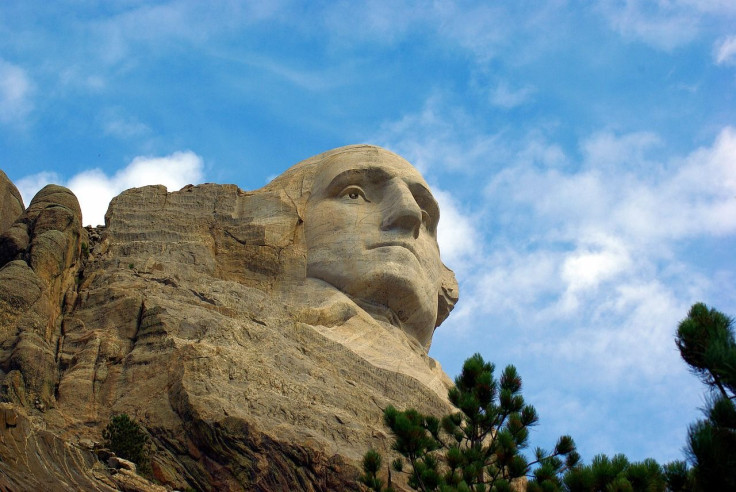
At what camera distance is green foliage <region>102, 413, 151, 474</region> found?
48.1ft

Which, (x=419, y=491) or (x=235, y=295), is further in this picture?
(x=235, y=295)

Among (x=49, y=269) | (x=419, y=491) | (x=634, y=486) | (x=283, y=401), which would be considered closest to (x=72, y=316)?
(x=49, y=269)

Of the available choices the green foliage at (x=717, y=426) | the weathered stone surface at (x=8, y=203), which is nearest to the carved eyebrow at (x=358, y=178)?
the weathered stone surface at (x=8, y=203)

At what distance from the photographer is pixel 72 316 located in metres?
17.4

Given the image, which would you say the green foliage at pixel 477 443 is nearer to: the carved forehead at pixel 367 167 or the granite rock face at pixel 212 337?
the granite rock face at pixel 212 337

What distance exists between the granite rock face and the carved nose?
0.03 metres

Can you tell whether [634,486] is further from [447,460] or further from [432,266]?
[432,266]

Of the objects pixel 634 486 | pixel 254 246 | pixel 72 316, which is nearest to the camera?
pixel 634 486

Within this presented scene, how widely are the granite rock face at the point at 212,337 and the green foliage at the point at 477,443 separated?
81 centimetres

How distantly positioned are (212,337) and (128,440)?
7.23 ft

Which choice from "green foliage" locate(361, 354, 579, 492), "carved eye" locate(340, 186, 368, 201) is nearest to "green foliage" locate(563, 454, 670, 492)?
"green foliage" locate(361, 354, 579, 492)

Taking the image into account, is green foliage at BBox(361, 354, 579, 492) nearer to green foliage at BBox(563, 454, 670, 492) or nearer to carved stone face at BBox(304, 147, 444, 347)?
green foliage at BBox(563, 454, 670, 492)

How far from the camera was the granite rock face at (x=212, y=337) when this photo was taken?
48.4 feet

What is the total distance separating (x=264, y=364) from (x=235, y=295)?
1959 millimetres
